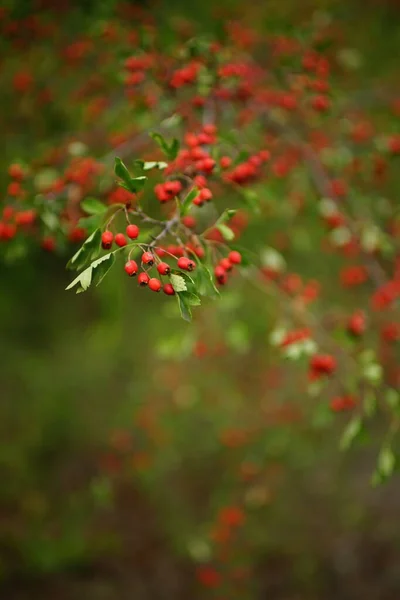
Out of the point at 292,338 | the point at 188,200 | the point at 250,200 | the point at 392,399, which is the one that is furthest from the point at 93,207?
the point at 392,399

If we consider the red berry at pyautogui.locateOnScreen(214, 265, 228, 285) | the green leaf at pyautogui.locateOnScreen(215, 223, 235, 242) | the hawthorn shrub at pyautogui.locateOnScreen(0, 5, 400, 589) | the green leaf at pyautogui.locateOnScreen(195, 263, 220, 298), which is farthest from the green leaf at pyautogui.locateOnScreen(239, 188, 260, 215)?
the green leaf at pyautogui.locateOnScreen(195, 263, 220, 298)

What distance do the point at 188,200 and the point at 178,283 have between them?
0.33 m

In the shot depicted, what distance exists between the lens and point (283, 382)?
4391mm

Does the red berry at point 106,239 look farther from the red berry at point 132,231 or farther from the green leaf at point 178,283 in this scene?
the green leaf at point 178,283

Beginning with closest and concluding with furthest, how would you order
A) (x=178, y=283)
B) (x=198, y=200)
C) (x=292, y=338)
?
1. (x=178, y=283)
2. (x=198, y=200)
3. (x=292, y=338)

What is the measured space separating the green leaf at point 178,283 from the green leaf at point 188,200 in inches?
10.9

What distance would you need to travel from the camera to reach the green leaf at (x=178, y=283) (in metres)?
1.16

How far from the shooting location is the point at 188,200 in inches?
54.5

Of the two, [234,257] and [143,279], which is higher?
[143,279]

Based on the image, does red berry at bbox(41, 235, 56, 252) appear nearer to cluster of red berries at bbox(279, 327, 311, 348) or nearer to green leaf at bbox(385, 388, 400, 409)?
cluster of red berries at bbox(279, 327, 311, 348)

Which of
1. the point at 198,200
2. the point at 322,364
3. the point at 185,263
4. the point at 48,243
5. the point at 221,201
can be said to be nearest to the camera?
the point at 185,263

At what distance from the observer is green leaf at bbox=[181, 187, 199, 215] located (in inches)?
54.1

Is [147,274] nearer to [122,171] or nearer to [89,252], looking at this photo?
[89,252]

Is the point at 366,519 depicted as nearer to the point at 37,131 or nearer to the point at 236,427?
the point at 236,427
